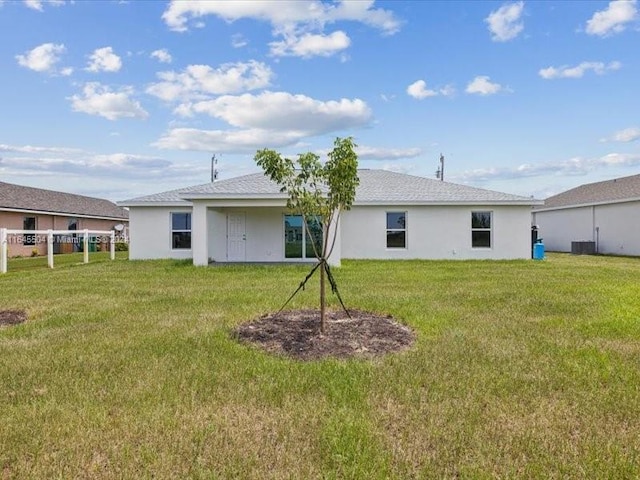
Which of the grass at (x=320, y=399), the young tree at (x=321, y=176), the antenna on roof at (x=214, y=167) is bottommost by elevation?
the grass at (x=320, y=399)

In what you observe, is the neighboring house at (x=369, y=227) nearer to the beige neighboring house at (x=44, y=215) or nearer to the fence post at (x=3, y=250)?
the fence post at (x=3, y=250)

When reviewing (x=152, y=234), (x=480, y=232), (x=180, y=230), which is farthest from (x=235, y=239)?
(x=480, y=232)

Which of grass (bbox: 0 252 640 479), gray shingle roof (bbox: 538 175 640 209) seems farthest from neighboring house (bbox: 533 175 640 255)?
grass (bbox: 0 252 640 479)

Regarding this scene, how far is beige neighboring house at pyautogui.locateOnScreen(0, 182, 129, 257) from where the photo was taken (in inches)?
1072

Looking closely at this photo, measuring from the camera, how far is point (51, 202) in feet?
105

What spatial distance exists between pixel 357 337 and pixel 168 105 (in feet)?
55.8

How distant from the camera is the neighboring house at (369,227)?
19.6 m

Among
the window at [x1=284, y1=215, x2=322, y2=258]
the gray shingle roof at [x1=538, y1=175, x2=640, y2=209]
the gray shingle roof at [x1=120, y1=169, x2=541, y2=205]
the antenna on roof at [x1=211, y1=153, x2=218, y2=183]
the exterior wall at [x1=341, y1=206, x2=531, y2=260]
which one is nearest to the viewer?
the gray shingle roof at [x1=120, y1=169, x2=541, y2=205]

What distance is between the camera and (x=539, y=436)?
12.4 ft

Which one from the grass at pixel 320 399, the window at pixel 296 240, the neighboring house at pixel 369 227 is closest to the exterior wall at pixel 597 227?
the neighboring house at pixel 369 227

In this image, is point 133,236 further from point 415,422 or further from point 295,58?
point 415,422

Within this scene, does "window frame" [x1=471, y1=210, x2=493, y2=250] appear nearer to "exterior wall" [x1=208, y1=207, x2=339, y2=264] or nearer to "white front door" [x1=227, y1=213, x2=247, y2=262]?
"exterior wall" [x1=208, y1=207, x2=339, y2=264]

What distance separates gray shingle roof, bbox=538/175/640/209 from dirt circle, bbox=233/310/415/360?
22.1m

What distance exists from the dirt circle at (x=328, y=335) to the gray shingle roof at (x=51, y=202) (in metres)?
25.5
